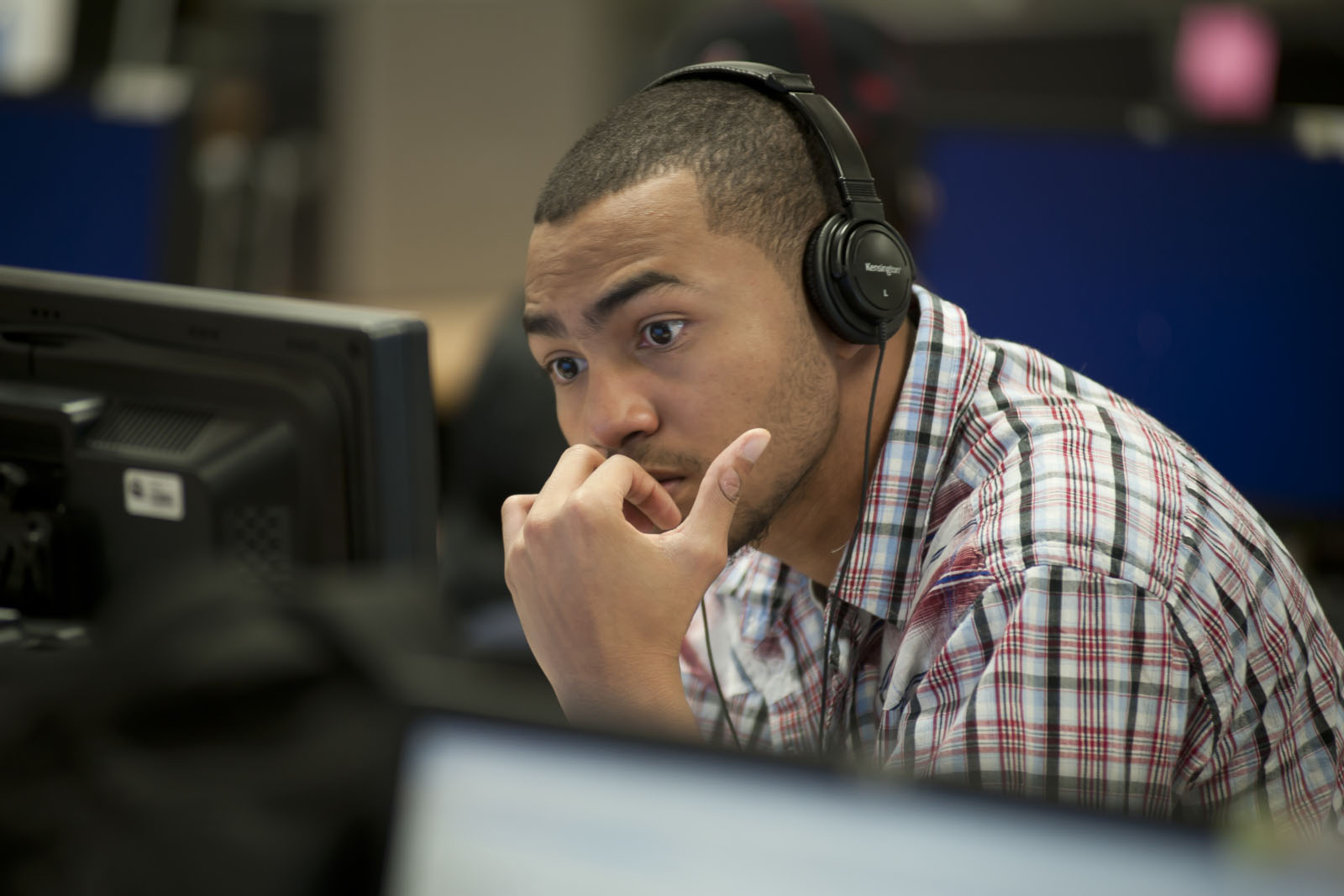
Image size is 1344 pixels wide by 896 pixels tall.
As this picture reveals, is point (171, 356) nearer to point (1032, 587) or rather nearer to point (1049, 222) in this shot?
point (1032, 587)

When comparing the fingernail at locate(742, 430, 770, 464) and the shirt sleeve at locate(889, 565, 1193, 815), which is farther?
the fingernail at locate(742, 430, 770, 464)

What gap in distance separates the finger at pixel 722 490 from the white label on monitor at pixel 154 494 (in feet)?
1.10

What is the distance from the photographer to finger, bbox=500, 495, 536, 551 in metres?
1.00

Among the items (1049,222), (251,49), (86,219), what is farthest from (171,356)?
(251,49)

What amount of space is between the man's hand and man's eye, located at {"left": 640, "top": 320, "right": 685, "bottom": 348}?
0.08 metres

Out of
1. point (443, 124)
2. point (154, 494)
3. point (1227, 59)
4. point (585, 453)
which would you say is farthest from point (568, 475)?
point (1227, 59)

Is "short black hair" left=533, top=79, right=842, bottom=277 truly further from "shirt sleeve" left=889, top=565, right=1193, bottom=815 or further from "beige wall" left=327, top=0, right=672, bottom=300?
"beige wall" left=327, top=0, right=672, bottom=300

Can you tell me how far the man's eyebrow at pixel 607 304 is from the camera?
3.13 ft

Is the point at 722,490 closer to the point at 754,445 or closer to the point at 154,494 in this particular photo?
the point at 754,445

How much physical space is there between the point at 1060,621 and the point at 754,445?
0.23 m

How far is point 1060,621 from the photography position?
817 mm

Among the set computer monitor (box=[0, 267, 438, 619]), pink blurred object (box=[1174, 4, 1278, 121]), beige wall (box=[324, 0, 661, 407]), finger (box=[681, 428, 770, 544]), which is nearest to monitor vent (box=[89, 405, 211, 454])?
computer monitor (box=[0, 267, 438, 619])

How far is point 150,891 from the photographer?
27.7 inches

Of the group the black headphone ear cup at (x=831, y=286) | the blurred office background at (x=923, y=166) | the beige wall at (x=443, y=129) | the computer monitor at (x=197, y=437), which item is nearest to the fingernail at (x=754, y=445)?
the black headphone ear cup at (x=831, y=286)
